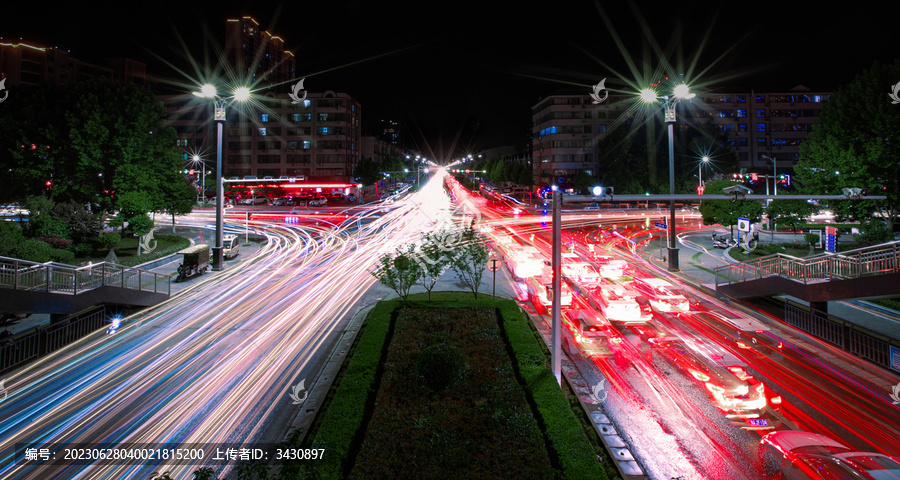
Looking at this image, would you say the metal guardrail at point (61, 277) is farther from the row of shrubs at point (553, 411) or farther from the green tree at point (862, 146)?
the green tree at point (862, 146)

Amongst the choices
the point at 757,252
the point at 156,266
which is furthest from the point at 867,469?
the point at 156,266

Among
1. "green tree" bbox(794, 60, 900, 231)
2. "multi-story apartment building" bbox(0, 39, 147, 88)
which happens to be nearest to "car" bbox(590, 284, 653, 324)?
"green tree" bbox(794, 60, 900, 231)

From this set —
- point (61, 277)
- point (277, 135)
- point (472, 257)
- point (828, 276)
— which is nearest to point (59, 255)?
point (61, 277)

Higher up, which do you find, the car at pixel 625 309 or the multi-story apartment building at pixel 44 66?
the multi-story apartment building at pixel 44 66

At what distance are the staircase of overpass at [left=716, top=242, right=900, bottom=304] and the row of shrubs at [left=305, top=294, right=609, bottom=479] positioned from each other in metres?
9.57

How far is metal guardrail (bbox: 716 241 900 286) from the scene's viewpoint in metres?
14.2

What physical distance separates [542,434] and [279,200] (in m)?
71.4

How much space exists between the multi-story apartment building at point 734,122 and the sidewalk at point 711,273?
45012 mm

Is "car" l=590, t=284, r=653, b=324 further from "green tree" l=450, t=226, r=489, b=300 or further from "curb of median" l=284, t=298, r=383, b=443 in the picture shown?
"curb of median" l=284, t=298, r=383, b=443

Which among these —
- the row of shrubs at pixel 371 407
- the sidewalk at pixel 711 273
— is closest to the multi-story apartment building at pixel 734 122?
the sidewalk at pixel 711 273

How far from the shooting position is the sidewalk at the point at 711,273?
17.6 meters

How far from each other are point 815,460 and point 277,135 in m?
89.7

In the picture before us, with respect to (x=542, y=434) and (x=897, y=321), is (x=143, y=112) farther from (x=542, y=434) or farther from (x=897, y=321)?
(x=897, y=321)

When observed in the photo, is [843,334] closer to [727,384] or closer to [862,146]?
[727,384]
